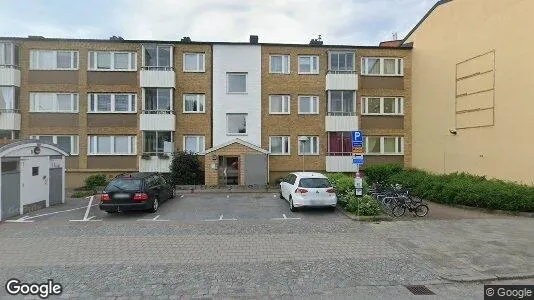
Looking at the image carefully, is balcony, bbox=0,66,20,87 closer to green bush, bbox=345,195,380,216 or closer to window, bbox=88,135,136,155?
window, bbox=88,135,136,155

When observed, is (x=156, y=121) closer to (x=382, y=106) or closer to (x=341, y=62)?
(x=341, y=62)

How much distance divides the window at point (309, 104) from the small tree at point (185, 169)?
26.8ft

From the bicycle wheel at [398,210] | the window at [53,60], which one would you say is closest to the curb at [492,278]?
the bicycle wheel at [398,210]

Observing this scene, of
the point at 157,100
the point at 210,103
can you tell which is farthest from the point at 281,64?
the point at 157,100

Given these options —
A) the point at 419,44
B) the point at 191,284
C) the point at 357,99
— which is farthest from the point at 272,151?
the point at 191,284

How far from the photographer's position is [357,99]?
80.5ft

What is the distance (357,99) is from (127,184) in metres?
17.0

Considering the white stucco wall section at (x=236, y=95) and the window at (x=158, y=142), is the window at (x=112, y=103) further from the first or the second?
the white stucco wall section at (x=236, y=95)

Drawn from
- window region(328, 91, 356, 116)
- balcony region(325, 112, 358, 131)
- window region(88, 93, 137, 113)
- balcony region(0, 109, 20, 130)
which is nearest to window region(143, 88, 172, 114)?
window region(88, 93, 137, 113)

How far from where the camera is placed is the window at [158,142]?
76.7 ft

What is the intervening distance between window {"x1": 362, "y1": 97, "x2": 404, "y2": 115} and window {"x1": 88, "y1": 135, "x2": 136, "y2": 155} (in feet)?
53.2

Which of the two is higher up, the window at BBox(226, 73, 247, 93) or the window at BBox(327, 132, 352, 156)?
the window at BBox(226, 73, 247, 93)

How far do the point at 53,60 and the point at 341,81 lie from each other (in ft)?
63.0

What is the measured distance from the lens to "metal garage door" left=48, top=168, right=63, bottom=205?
15422 mm
